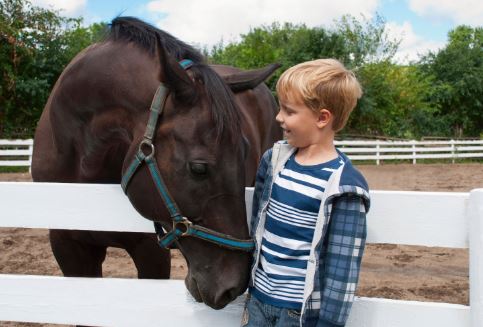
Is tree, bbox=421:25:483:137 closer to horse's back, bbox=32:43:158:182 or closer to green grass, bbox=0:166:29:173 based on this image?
green grass, bbox=0:166:29:173

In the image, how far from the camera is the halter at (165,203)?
1713 millimetres

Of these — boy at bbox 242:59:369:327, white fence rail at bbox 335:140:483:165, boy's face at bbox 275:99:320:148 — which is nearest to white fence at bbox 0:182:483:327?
boy at bbox 242:59:369:327

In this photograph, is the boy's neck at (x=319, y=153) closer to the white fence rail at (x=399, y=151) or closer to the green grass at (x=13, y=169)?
the green grass at (x=13, y=169)

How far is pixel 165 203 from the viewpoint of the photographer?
1.82m

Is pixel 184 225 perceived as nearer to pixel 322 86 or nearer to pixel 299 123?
pixel 299 123

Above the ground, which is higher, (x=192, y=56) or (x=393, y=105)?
(x=393, y=105)

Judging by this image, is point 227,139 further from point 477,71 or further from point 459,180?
point 477,71

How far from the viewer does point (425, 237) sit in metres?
1.59

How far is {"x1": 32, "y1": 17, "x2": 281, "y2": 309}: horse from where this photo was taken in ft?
5.77

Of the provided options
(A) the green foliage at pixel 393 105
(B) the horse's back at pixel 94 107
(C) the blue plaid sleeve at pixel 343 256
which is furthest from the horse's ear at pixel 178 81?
(A) the green foliage at pixel 393 105

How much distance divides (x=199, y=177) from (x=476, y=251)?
3.19ft

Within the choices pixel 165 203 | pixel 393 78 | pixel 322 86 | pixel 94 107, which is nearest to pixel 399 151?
pixel 393 78

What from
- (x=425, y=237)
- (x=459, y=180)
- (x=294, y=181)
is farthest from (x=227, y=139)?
(x=459, y=180)

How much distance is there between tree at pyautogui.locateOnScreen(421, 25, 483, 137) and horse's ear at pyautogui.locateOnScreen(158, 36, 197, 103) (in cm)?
2925
